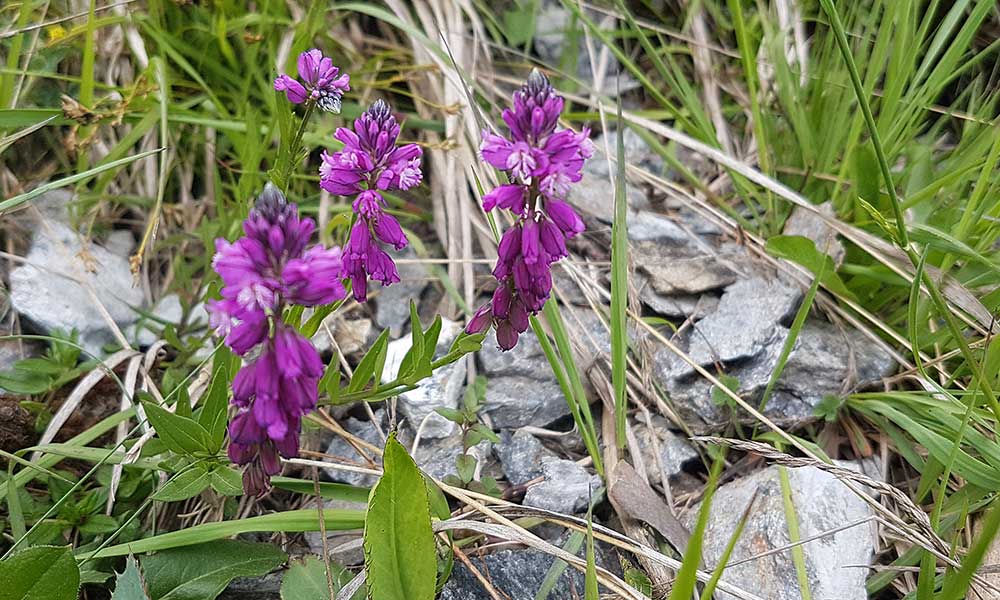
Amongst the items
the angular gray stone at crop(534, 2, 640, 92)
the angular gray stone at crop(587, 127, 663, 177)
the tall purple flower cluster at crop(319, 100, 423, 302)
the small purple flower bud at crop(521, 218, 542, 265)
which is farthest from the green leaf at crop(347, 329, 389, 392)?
the angular gray stone at crop(534, 2, 640, 92)

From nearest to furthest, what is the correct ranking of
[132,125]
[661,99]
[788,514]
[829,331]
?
1. [788,514]
2. [829,331]
3. [661,99]
4. [132,125]

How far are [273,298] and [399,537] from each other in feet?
2.42

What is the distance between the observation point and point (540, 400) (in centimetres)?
301

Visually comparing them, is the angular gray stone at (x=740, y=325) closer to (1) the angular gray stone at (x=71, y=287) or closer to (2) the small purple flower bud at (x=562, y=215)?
(2) the small purple flower bud at (x=562, y=215)

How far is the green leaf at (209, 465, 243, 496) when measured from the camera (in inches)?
88.4

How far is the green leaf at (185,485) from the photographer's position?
2209 mm

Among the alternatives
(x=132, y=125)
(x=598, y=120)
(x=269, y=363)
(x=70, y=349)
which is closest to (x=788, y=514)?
(x=269, y=363)

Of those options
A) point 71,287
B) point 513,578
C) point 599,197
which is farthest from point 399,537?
point 599,197

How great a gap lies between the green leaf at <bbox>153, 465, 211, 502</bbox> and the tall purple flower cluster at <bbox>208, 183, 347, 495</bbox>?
0.54 metres

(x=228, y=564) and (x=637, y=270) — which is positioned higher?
(x=637, y=270)

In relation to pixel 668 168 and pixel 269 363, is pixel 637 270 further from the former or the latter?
pixel 269 363

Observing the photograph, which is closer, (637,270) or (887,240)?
(887,240)

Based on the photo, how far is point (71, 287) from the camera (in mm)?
3258

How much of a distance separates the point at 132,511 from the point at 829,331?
263 centimetres
